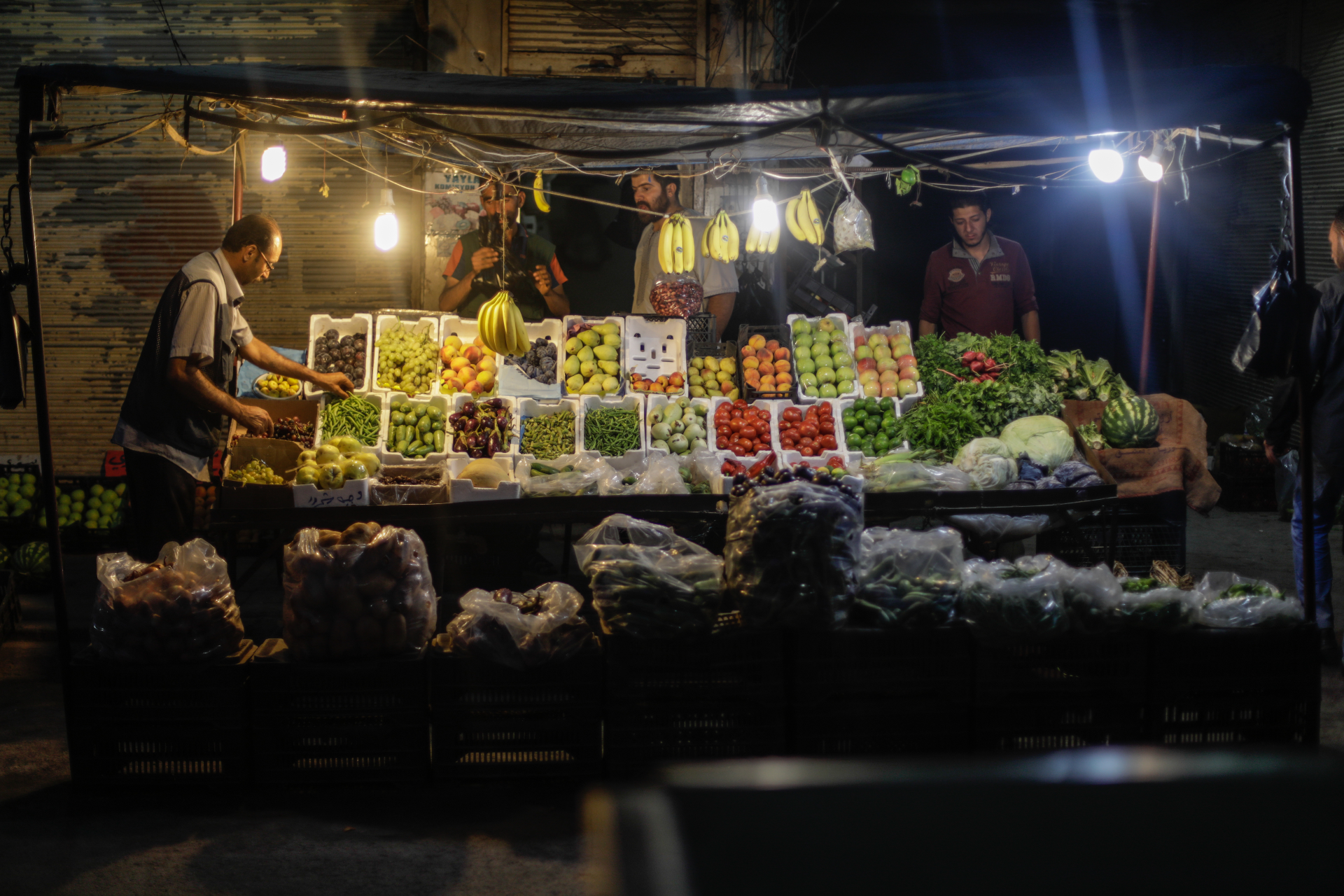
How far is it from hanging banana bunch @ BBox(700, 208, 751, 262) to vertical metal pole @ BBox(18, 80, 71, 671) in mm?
4082

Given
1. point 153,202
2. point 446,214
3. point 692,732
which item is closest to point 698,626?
point 692,732

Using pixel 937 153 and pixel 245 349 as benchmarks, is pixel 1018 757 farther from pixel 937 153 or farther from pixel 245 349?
pixel 937 153

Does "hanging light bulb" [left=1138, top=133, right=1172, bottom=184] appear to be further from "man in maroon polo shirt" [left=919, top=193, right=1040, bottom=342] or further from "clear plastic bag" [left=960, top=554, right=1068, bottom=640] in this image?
"clear plastic bag" [left=960, top=554, right=1068, bottom=640]

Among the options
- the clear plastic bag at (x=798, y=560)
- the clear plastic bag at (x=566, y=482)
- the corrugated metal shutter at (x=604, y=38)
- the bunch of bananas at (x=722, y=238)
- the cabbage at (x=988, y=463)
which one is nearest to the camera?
the clear plastic bag at (x=798, y=560)

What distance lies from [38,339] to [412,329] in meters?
3.33

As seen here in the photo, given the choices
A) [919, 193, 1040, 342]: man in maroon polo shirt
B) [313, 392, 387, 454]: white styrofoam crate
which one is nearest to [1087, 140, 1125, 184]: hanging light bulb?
[919, 193, 1040, 342]: man in maroon polo shirt

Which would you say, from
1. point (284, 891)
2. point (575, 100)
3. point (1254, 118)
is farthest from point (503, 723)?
point (1254, 118)

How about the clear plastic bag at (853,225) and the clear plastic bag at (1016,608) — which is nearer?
the clear plastic bag at (1016,608)

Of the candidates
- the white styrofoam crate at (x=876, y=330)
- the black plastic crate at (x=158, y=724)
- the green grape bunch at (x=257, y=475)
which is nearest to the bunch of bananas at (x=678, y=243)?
the white styrofoam crate at (x=876, y=330)

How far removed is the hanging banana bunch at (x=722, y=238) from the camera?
23.3ft

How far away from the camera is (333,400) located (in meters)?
6.82

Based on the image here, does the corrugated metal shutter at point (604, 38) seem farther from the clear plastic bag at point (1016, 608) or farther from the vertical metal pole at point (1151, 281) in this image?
the clear plastic bag at point (1016, 608)

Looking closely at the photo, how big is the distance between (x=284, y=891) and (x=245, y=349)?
3708 millimetres

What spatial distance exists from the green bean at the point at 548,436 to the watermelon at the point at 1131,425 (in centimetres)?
356
